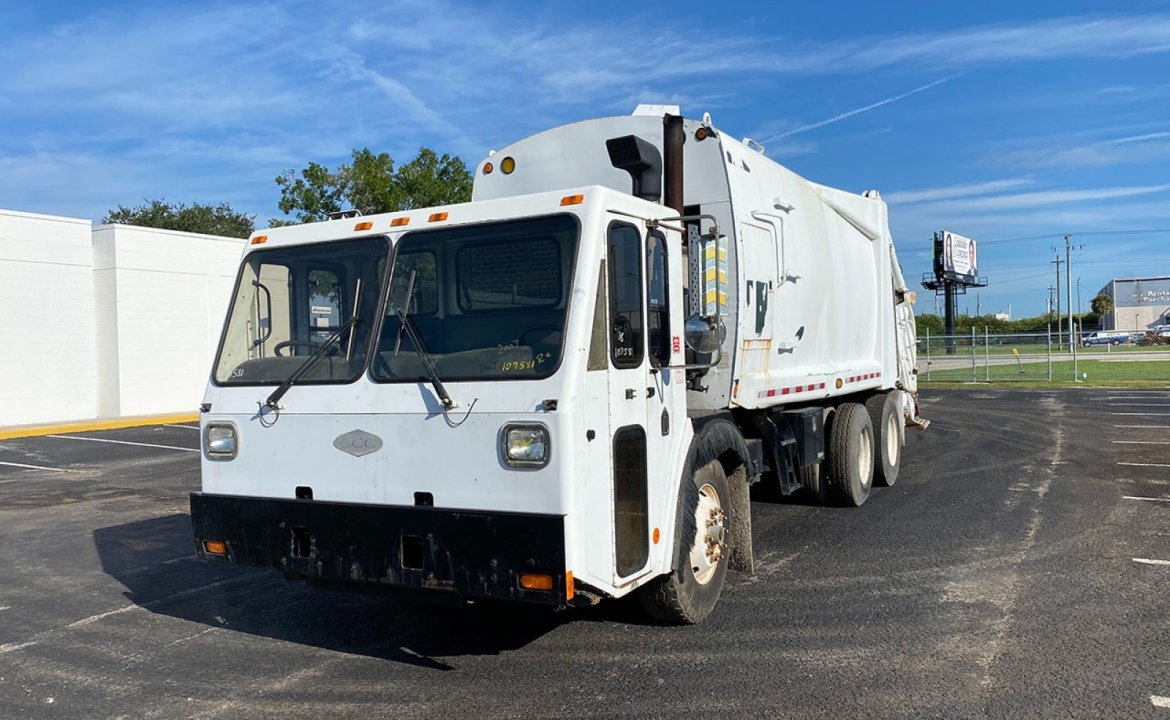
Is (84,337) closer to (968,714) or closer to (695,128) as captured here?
(695,128)

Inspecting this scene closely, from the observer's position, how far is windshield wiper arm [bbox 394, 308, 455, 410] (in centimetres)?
443

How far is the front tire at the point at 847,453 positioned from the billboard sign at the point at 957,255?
6731 cm

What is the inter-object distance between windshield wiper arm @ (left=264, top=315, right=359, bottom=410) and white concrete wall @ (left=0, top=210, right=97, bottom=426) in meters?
19.3

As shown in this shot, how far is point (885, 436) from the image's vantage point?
10.3 meters

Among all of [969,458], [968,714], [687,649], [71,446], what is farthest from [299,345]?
[71,446]

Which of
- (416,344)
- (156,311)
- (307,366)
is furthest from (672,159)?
(156,311)

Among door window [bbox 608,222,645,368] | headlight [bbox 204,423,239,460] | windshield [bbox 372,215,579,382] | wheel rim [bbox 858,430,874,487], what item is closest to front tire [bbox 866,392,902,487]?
wheel rim [bbox 858,430,874,487]

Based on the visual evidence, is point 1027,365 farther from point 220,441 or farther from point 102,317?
point 220,441

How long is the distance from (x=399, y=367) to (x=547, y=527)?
1189 mm

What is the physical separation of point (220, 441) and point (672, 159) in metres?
3.29

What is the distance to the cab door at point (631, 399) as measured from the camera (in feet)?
15.0

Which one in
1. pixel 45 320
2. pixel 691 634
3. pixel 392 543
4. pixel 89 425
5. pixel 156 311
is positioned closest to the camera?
pixel 392 543

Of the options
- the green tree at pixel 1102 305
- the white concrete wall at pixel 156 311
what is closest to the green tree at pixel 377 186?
the white concrete wall at pixel 156 311

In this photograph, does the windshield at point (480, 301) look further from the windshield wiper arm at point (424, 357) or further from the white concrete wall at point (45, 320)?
the white concrete wall at point (45, 320)
